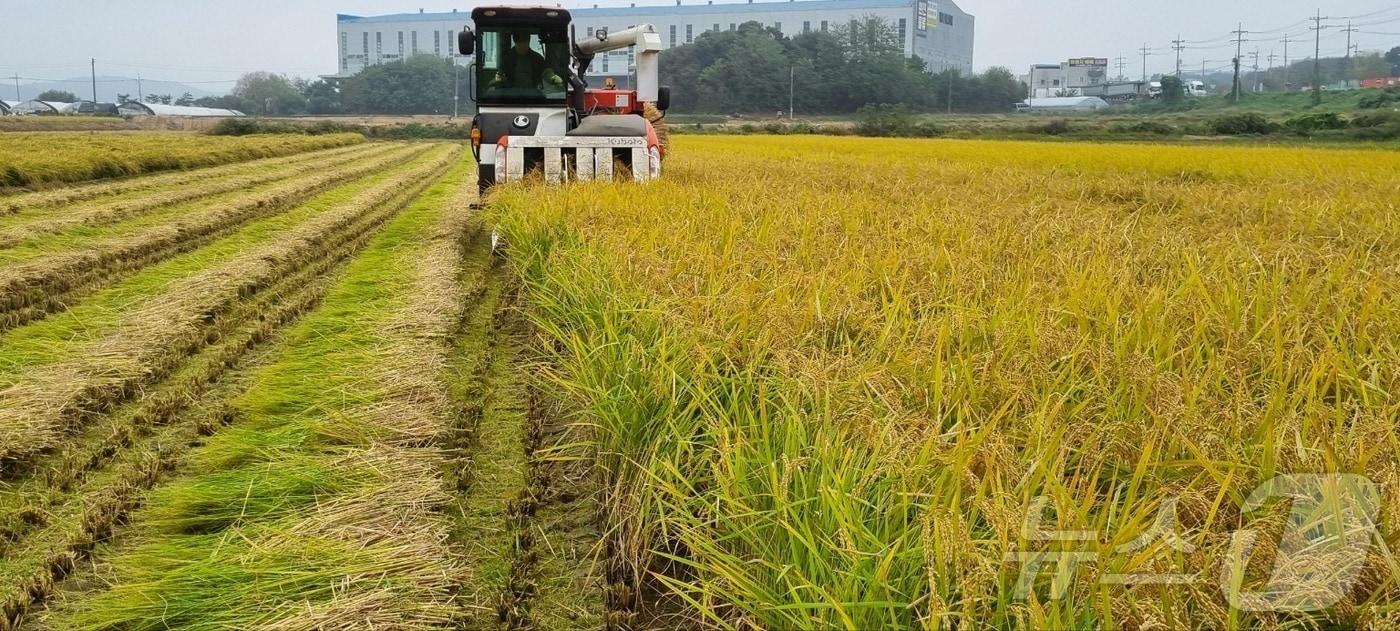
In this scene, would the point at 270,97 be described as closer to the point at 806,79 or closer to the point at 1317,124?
the point at 806,79

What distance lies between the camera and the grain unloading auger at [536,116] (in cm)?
834

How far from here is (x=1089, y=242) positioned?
481cm

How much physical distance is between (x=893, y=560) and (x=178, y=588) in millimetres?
1575

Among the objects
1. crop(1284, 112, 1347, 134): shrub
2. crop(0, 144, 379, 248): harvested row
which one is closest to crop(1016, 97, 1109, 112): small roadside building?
crop(1284, 112, 1347, 134): shrub

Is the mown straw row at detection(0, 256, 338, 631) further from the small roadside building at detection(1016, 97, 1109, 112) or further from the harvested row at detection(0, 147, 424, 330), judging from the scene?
the small roadside building at detection(1016, 97, 1109, 112)

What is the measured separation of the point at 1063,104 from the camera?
241 feet

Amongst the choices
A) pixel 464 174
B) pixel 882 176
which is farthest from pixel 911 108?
pixel 882 176

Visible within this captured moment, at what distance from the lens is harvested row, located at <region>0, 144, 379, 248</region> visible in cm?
A: 785

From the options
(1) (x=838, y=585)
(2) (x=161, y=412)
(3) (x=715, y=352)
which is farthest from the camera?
(2) (x=161, y=412)

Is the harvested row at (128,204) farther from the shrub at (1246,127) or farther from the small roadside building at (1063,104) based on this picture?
the small roadside building at (1063,104)

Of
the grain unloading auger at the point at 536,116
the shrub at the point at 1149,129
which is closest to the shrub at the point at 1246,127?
the shrub at the point at 1149,129

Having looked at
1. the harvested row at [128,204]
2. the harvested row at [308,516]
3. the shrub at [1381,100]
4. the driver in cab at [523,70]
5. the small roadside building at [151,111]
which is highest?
the small roadside building at [151,111]

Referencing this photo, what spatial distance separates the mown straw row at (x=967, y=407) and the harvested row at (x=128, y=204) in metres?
4.80

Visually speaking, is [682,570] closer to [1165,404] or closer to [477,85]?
[1165,404]
